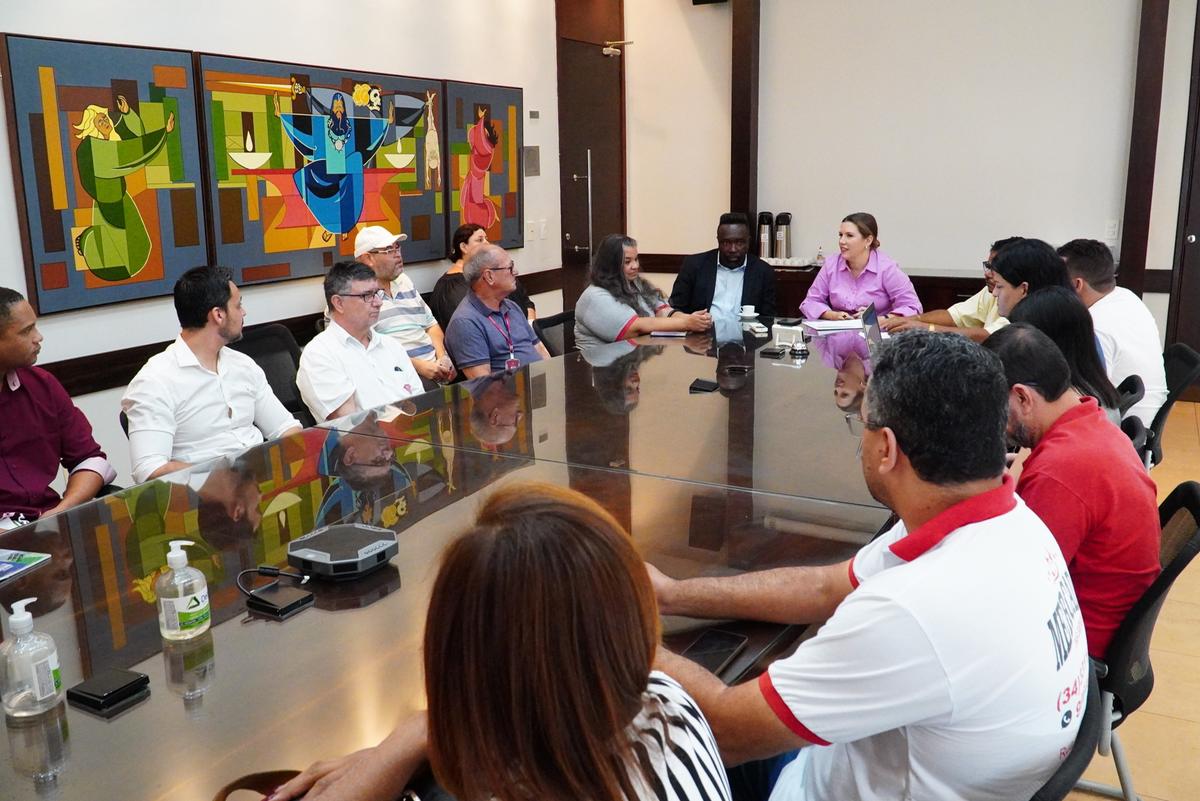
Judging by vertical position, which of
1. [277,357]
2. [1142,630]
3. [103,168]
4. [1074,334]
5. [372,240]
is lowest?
[1142,630]

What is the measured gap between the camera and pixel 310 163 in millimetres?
4938

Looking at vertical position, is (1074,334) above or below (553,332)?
above

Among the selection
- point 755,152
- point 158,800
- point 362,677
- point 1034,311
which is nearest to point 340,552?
point 362,677

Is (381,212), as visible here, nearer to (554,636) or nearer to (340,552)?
(340,552)

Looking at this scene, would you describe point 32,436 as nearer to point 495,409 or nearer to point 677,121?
point 495,409

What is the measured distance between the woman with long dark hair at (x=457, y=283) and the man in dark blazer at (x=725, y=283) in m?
0.94

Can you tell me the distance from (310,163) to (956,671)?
4438mm

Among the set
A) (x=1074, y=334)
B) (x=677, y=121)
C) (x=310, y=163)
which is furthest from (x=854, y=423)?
(x=677, y=121)

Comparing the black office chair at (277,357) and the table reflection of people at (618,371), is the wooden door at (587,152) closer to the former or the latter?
the table reflection of people at (618,371)

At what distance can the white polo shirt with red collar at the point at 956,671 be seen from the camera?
1232 millimetres

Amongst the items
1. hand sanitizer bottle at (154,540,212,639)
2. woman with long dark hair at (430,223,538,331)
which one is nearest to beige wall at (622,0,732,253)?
woman with long dark hair at (430,223,538,331)

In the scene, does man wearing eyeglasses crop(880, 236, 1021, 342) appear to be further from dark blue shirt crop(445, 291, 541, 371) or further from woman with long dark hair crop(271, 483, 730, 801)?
woman with long dark hair crop(271, 483, 730, 801)

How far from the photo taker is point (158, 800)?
3.91ft

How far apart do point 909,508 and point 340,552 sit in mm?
1044
